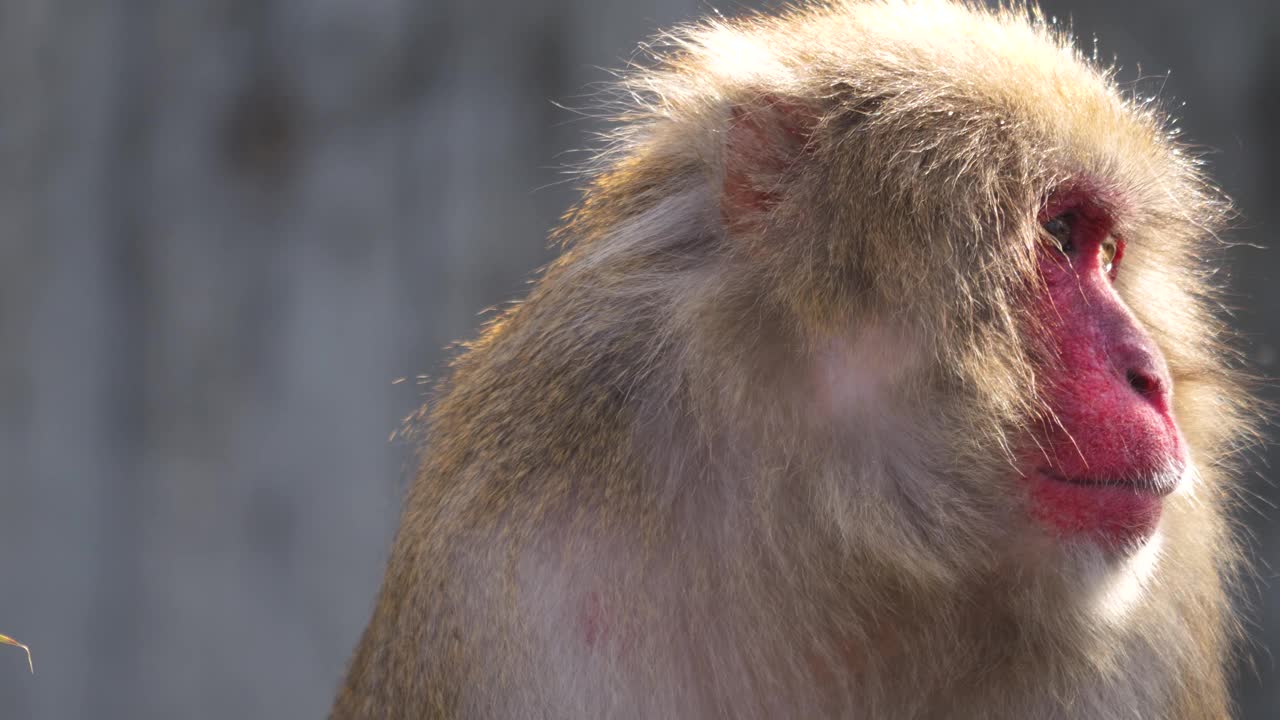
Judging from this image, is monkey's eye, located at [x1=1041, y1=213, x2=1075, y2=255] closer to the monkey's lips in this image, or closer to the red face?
the red face

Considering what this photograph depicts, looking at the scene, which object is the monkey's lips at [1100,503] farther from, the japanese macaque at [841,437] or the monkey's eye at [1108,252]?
the monkey's eye at [1108,252]

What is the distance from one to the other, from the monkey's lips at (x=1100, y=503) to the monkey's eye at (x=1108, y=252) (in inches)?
18.9

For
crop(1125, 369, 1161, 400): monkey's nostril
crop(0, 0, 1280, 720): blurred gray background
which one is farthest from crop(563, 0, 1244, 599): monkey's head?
crop(0, 0, 1280, 720): blurred gray background

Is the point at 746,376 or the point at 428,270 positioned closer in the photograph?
the point at 746,376

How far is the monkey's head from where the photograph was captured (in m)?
2.38

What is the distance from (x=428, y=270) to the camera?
526 centimetres

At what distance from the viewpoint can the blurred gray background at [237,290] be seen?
16.6ft

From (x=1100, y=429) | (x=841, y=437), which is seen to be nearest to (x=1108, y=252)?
(x=1100, y=429)

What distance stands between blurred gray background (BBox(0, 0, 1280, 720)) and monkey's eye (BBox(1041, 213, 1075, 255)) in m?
2.82

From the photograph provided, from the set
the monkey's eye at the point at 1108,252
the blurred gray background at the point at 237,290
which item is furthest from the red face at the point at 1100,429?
the blurred gray background at the point at 237,290

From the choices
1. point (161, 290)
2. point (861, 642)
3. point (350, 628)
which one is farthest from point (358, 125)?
point (861, 642)

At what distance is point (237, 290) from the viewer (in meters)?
5.20

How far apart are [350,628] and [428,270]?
4.43 feet

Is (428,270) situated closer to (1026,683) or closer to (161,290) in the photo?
(161,290)
